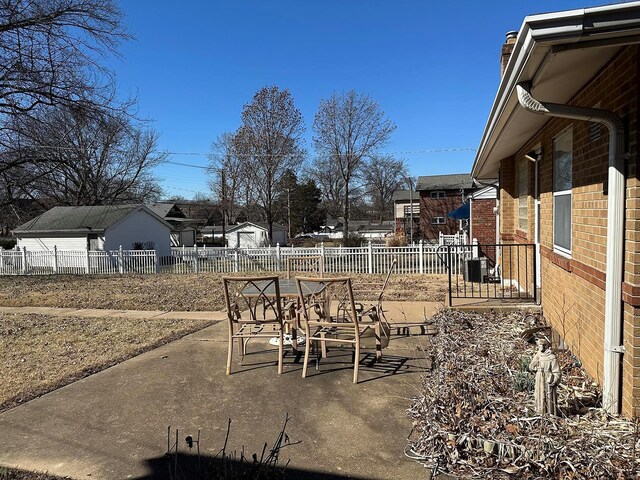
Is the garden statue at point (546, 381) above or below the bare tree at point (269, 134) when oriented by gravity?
below

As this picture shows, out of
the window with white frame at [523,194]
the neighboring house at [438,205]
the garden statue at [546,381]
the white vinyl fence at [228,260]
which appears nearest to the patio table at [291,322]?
the garden statue at [546,381]

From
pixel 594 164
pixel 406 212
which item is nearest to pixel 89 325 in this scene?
pixel 594 164

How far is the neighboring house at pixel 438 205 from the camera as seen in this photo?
125 ft

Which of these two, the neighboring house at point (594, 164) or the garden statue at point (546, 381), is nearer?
the neighboring house at point (594, 164)

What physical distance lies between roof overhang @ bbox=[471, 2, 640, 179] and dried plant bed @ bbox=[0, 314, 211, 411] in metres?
4.93

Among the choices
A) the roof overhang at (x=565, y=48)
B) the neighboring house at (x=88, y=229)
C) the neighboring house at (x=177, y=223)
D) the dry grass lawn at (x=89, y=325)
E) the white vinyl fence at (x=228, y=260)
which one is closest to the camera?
the roof overhang at (x=565, y=48)

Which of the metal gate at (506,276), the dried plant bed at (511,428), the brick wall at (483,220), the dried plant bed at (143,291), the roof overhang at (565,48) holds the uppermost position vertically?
the roof overhang at (565,48)

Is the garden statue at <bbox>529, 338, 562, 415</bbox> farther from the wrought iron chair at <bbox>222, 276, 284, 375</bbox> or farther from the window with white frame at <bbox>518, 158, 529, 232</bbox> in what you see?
the window with white frame at <bbox>518, 158, 529, 232</bbox>

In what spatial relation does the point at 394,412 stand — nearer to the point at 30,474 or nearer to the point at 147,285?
the point at 30,474

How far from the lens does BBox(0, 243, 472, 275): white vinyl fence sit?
16219 millimetres

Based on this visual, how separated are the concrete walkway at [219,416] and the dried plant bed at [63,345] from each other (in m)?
0.36

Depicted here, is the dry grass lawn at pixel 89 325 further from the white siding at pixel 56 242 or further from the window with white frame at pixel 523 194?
the white siding at pixel 56 242

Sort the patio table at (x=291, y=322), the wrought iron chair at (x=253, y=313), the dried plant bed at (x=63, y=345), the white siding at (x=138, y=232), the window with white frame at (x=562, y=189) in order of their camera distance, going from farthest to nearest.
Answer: the white siding at (x=138, y=232)
the patio table at (x=291, y=322)
the window with white frame at (x=562, y=189)
the dried plant bed at (x=63, y=345)
the wrought iron chair at (x=253, y=313)

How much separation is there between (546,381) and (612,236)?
1.07m
